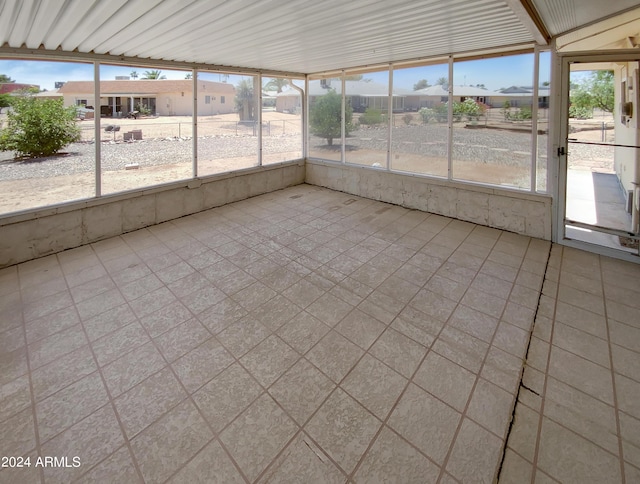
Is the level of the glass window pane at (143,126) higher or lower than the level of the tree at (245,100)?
lower

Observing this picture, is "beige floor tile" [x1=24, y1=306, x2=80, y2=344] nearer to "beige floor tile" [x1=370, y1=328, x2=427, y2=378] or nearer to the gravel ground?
the gravel ground

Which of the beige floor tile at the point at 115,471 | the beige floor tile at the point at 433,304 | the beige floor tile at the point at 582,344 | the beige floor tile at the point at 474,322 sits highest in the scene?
the beige floor tile at the point at 433,304

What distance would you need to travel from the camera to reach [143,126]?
569 centimetres

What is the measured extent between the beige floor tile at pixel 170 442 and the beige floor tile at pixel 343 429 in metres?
0.62

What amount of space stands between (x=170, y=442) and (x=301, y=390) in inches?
31.1

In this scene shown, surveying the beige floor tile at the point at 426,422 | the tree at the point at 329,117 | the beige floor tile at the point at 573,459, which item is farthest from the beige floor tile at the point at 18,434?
the tree at the point at 329,117

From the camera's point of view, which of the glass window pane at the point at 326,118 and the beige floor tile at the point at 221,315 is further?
the glass window pane at the point at 326,118

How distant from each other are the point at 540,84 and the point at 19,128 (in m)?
6.78

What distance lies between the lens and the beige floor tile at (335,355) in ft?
7.67

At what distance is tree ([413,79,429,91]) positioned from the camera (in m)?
5.64

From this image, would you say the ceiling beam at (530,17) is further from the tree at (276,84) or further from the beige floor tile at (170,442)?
the tree at (276,84)

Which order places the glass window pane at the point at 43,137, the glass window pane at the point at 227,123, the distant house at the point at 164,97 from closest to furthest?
the glass window pane at the point at 43,137, the distant house at the point at 164,97, the glass window pane at the point at 227,123

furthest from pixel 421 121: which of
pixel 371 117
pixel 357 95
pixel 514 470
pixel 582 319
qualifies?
pixel 514 470


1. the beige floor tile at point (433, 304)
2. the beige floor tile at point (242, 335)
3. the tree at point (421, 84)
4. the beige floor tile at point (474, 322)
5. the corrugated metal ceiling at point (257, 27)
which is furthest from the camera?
the tree at point (421, 84)
